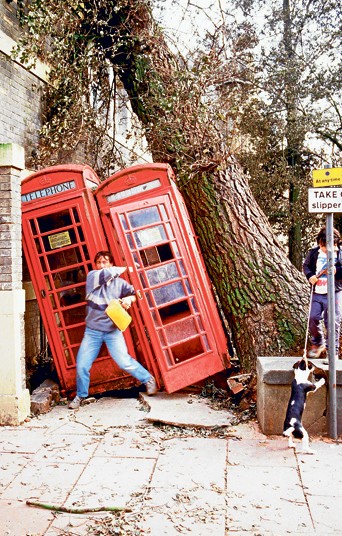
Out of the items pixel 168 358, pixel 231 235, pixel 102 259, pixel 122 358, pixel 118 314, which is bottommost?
pixel 168 358

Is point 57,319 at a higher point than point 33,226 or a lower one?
lower

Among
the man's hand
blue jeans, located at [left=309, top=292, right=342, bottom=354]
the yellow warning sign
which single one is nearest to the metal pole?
the yellow warning sign

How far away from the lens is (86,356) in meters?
6.37

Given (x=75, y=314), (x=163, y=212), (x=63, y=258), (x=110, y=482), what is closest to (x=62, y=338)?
(x=75, y=314)

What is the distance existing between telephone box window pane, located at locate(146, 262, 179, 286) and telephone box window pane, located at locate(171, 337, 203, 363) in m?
0.89

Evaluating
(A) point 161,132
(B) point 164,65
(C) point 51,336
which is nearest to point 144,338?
(C) point 51,336

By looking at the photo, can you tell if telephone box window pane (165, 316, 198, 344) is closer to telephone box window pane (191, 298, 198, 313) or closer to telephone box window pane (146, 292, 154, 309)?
telephone box window pane (191, 298, 198, 313)

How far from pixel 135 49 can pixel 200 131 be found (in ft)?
5.76

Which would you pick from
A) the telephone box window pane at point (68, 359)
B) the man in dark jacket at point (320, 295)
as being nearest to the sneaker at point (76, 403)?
the telephone box window pane at point (68, 359)

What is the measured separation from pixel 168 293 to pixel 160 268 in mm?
322

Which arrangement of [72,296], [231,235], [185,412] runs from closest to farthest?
[185,412]
[72,296]
[231,235]

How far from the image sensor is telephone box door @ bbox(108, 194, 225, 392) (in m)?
6.39

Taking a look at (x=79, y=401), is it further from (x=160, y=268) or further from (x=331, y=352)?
(x=331, y=352)

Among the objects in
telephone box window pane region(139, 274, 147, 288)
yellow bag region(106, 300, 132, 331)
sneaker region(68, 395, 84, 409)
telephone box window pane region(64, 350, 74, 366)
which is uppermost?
telephone box window pane region(139, 274, 147, 288)
